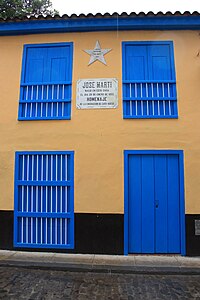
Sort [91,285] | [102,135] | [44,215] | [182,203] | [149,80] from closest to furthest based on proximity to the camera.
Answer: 1. [91,285]
2. [182,203]
3. [44,215]
4. [102,135]
5. [149,80]

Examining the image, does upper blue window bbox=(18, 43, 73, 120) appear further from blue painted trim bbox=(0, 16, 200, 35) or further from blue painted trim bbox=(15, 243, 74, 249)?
blue painted trim bbox=(15, 243, 74, 249)

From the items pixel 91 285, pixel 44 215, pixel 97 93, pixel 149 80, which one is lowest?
pixel 91 285

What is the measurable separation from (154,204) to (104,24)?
4.35 meters

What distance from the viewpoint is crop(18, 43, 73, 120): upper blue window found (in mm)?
5852

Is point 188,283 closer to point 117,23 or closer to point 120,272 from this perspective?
point 120,272

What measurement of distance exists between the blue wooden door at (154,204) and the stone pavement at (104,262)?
0.28 metres

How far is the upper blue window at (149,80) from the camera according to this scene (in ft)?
18.8

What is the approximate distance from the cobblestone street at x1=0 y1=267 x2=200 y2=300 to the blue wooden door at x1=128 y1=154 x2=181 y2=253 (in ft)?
3.30

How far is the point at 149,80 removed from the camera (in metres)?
5.82

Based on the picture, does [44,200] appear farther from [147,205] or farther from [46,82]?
[46,82]

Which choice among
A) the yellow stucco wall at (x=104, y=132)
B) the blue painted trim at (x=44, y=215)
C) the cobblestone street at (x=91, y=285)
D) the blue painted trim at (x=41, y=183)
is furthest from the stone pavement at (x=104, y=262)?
the blue painted trim at (x=41, y=183)

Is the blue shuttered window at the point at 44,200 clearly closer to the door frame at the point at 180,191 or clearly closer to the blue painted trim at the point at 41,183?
the blue painted trim at the point at 41,183

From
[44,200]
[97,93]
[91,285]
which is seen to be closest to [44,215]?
[44,200]

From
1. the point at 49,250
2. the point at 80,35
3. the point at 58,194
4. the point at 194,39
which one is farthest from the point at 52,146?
the point at 194,39
